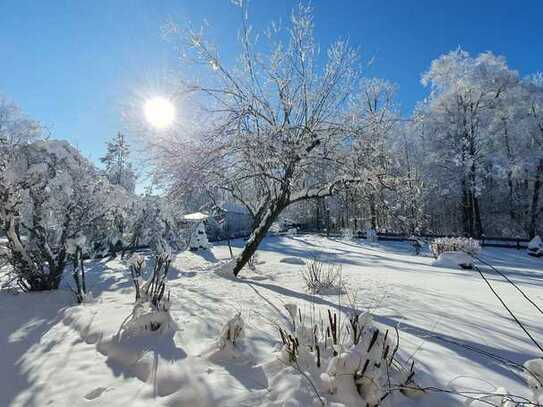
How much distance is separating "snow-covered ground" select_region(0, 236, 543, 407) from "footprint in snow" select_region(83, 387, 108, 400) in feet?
0.05

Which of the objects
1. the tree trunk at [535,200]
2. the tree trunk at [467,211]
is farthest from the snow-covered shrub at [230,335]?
the tree trunk at [535,200]

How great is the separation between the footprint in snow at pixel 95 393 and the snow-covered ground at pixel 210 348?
0.01 metres

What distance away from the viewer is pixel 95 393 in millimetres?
2498

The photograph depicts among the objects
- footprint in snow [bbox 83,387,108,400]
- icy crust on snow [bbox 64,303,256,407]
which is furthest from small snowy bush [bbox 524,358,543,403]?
footprint in snow [bbox 83,387,108,400]

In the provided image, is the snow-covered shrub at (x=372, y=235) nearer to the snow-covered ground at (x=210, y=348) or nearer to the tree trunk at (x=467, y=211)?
the tree trunk at (x=467, y=211)

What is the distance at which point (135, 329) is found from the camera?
348cm

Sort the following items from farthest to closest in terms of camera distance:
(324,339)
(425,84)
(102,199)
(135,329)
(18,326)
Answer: (425,84) → (102,199) → (18,326) → (135,329) → (324,339)

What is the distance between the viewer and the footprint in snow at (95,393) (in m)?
2.45

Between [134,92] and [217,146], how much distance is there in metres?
2.52

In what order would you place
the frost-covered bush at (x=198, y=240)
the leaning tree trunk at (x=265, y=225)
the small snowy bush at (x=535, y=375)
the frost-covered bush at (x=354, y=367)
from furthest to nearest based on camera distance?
the frost-covered bush at (x=198, y=240) < the leaning tree trunk at (x=265, y=225) < the frost-covered bush at (x=354, y=367) < the small snowy bush at (x=535, y=375)

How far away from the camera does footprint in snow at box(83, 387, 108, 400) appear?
8.02 ft

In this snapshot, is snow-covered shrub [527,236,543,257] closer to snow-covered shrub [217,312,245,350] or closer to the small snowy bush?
the small snowy bush

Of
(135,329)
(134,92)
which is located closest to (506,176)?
(134,92)

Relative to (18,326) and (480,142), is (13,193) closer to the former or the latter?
(18,326)
